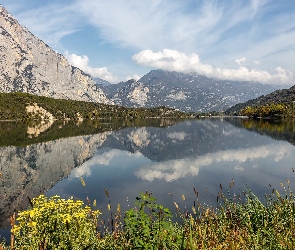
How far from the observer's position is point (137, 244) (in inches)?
307

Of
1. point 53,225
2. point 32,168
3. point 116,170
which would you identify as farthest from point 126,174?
point 53,225

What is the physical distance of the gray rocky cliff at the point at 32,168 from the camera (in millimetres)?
42125

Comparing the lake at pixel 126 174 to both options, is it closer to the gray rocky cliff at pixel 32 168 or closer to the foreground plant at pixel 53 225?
the gray rocky cliff at pixel 32 168

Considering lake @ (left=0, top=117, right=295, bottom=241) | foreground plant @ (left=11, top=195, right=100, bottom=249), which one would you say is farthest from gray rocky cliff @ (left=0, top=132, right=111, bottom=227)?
foreground plant @ (left=11, top=195, right=100, bottom=249)

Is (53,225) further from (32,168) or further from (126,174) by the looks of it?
(32,168)

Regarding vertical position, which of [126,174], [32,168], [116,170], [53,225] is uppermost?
[53,225]

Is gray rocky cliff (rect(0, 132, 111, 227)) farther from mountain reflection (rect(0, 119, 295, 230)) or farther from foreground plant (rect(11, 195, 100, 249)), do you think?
foreground plant (rect(11, 195, 100, 249))

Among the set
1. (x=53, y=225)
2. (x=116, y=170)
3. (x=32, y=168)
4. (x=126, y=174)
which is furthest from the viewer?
(x=32, y=168)

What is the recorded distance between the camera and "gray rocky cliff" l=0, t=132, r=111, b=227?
4212cm

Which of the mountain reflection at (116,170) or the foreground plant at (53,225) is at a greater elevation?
the foreground plant at (53,225)

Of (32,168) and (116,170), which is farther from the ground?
(32,168)

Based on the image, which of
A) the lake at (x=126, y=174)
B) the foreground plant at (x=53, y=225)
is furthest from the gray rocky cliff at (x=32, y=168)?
the foreground plant at (x=53, y=225)

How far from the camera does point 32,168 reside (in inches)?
2525

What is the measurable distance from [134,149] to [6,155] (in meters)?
41.3
